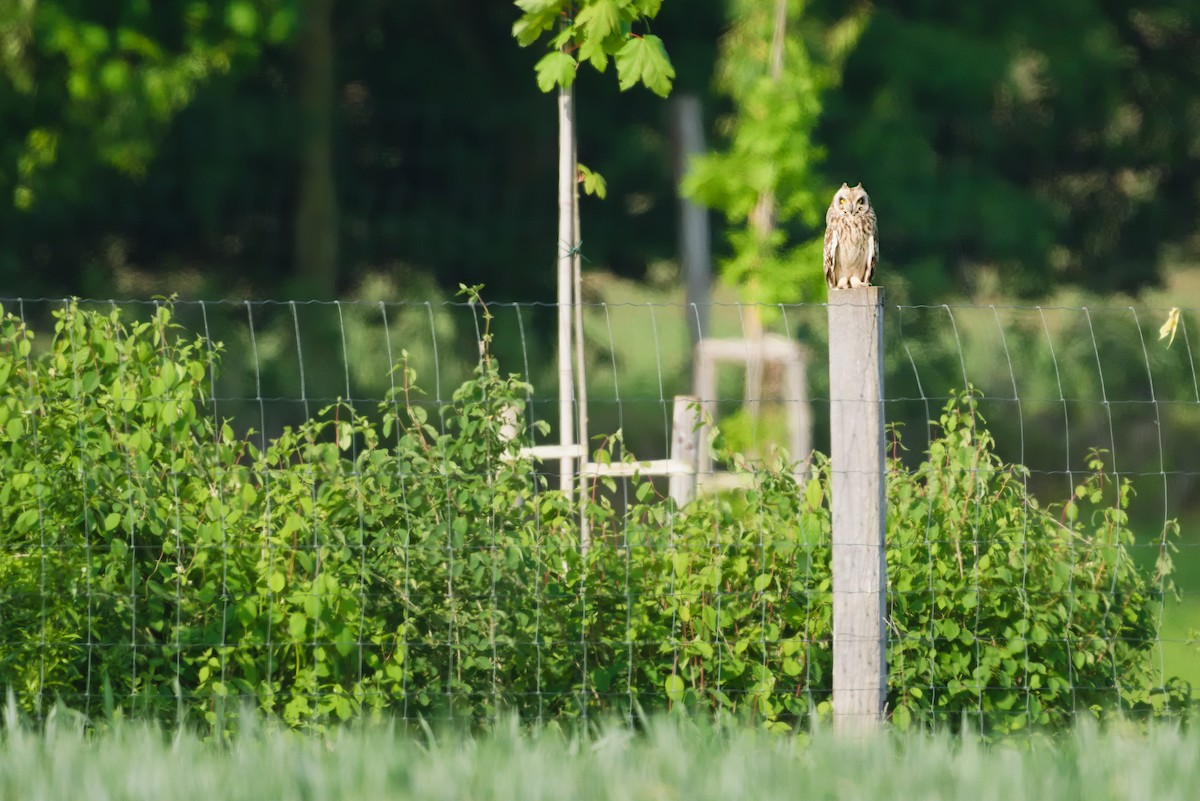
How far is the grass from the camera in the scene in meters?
3.02

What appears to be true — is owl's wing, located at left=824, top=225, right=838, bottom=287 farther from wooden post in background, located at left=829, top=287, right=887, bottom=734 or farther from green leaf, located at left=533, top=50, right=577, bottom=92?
green leaf, located at left=533, top=50, right=577, bottom=92

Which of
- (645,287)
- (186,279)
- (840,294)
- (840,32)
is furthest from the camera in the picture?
(645,287)

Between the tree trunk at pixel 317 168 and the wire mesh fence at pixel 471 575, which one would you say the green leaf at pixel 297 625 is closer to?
the wire mesh fence at pixel 471 575

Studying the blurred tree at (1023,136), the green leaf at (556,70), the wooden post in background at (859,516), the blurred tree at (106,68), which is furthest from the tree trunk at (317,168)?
the wooden post in background at (859,516)

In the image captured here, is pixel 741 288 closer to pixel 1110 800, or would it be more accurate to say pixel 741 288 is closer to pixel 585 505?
pixel 585 505

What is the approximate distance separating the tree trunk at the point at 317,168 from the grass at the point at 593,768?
7.71 m

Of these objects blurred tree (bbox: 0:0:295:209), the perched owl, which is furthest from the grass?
blurred tree (bbox: 0:0:295:209)

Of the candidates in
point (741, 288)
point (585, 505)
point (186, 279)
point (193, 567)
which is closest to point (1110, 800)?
point (585, 505)

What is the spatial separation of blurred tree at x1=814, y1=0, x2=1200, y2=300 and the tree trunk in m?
3.51

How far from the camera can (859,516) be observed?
396 cm

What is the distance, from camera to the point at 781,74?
8.02 meters

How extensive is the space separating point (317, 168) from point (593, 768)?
841cm

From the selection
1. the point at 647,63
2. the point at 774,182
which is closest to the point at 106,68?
the point at 774,182

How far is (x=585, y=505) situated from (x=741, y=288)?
388 centimetres
